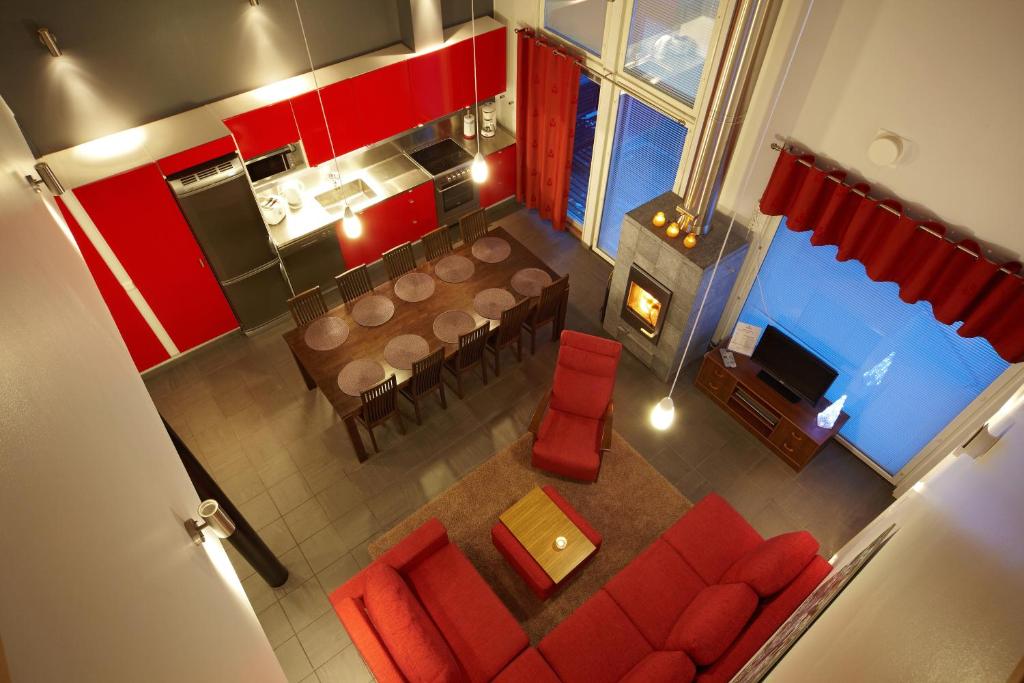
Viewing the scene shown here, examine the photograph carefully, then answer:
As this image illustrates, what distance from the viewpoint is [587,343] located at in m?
5.72

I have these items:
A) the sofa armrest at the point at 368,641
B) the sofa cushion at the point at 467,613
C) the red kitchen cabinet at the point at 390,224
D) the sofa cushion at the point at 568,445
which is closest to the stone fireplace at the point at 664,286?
the sofa cushion at the point at 568,445

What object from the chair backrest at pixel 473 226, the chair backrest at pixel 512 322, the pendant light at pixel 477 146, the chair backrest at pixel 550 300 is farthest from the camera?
the chair backrest at pixel 473 226

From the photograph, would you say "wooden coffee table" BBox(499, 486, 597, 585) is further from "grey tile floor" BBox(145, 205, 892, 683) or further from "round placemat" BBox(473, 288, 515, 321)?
"round placemat" BBox(473, 288, 515, 321)

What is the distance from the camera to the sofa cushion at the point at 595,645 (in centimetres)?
437

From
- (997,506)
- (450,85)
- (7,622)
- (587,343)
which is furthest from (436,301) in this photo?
(7,622)

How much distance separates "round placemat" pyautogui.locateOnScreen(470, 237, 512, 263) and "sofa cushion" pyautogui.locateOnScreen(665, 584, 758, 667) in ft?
12.8

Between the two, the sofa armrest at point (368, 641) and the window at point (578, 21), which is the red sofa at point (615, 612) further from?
the window at point (578, 21)

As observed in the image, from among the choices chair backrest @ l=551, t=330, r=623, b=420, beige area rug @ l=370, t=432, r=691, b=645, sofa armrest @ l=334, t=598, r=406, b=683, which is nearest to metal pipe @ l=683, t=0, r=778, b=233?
chair backrest @ l=551, t=330, r=623, b=420

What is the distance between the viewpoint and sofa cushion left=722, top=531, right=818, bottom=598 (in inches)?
164

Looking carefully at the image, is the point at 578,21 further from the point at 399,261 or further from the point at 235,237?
the point at 235,237

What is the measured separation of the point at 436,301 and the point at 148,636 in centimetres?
525

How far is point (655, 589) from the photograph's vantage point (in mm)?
4758

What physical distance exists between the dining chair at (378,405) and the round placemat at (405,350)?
8.9 inches

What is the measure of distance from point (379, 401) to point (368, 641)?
2050mm
